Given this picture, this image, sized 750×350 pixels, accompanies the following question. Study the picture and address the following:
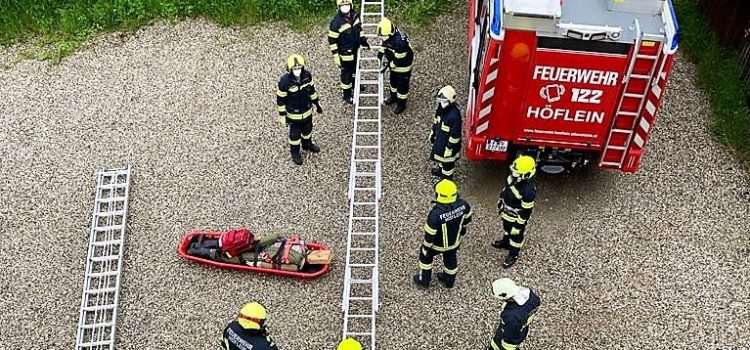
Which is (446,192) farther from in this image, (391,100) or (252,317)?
(391,100)

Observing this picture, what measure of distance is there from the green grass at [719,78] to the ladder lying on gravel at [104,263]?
8194mm

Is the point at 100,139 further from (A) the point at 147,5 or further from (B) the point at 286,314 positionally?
(B) the point at 286,314

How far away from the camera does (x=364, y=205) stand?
9.59 meters

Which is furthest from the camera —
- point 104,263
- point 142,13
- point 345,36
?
point 142,13

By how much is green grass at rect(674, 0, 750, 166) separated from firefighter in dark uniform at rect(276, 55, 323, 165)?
5760mm

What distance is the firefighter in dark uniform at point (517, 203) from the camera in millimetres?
8094

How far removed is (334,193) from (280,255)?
146 centimetres

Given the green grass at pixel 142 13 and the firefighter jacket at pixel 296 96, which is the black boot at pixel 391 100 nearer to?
the firefighter jacket at pixel 296 96

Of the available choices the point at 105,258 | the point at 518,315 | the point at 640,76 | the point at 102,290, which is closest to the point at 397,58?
the point at 640,76

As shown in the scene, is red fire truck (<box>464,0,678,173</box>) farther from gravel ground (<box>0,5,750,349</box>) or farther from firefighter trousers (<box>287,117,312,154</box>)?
firefighter trousers (<box>287,117,312,154</box>)

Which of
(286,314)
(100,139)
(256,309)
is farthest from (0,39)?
(256,309)

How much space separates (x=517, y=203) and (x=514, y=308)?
5.15ft

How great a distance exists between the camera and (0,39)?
1221 cm

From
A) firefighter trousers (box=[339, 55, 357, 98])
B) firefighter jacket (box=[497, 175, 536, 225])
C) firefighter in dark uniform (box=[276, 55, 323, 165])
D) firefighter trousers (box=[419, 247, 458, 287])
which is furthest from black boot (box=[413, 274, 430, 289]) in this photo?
firefighter trousers (box=[339, 55, 357, 98])
